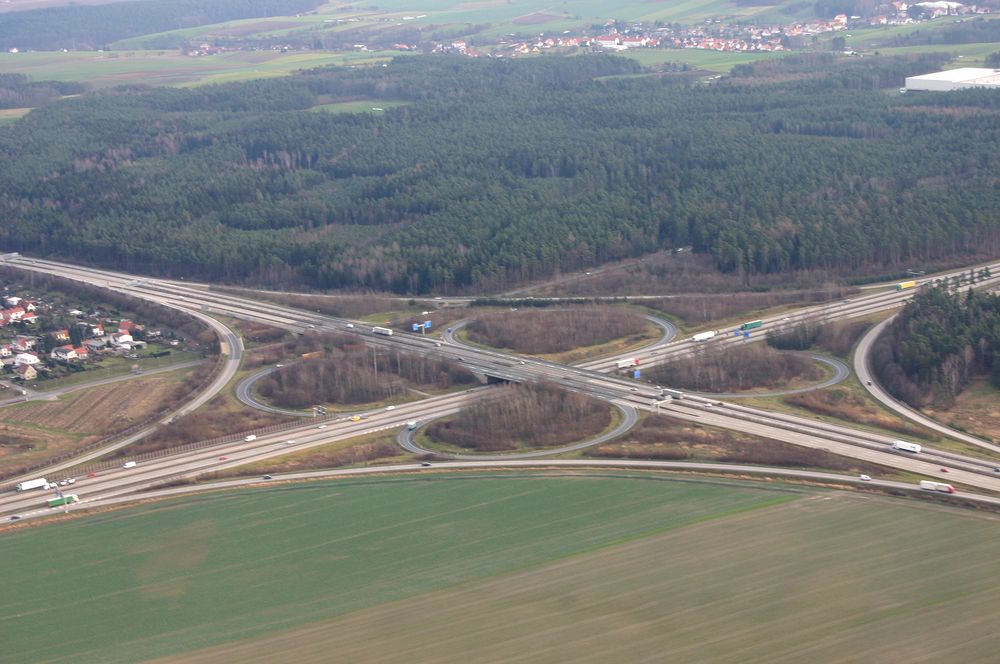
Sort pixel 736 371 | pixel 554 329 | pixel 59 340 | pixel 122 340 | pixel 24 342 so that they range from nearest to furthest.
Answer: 1. pixel 736 371
2. pixel 554 329
3. pixel 122 340
4. pixel 24 342
5. pixel 59 340

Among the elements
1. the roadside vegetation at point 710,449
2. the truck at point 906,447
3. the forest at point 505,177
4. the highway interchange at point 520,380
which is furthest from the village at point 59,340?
the truck at point 906,447

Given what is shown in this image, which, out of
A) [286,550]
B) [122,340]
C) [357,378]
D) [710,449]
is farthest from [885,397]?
[122,340]

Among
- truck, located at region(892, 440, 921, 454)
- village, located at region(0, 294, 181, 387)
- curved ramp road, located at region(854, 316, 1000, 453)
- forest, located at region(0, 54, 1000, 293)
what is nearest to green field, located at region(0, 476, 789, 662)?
truck, located at region(892, 440, 921, 454)

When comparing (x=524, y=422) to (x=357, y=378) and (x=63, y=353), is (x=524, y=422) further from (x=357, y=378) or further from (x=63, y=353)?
(x=63, y=353)

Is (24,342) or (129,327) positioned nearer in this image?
(24,342)

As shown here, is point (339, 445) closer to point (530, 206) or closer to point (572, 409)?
point (572, 409)

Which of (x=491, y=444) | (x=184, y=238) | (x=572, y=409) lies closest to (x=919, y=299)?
(x=572, y=409)
